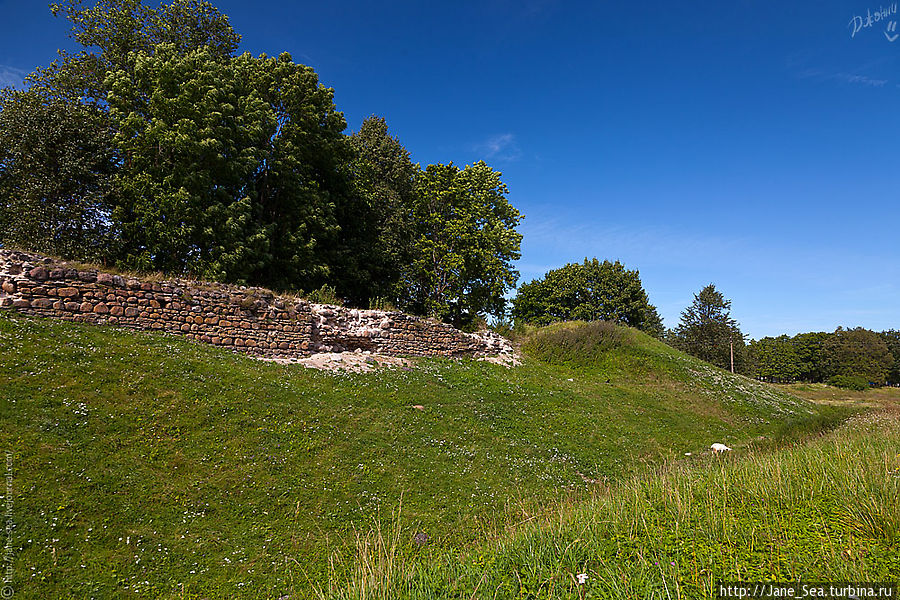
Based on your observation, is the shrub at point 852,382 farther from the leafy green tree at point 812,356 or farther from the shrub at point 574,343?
the shrub at point 574,343

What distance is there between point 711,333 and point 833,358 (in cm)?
3876

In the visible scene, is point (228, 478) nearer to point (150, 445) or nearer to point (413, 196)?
point (150, 445)

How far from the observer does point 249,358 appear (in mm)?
13828

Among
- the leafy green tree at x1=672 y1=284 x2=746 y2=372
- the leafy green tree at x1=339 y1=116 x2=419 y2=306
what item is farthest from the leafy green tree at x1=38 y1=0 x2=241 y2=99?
the leafy green tree at x1=672 y1=284 x2=746 y2=372

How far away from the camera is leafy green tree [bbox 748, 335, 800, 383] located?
7631 centimetres

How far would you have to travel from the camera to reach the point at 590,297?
54094 mm

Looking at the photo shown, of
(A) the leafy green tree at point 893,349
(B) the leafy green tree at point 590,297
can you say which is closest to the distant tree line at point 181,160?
(B) the leafy green tree at point 590,297

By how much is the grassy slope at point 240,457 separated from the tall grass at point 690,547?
5.88ft

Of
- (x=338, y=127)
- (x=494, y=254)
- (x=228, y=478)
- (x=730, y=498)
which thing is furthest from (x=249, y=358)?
(x=494, y=254)

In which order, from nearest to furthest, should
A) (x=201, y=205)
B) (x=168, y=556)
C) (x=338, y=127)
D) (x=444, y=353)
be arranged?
(x=168, y=556)
(x=201, y=205)
(x=444, y=353)
(x=338, y=127)

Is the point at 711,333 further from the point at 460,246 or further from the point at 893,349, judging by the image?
the point at 893,349

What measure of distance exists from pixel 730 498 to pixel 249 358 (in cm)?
1382

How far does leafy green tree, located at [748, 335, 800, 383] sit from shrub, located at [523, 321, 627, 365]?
6672cm

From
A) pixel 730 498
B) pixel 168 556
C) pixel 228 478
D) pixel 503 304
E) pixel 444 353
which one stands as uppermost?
pixel 503 304
